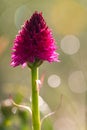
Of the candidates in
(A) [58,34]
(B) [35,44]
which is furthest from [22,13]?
(B) [35,44]

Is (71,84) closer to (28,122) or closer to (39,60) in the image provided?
(28,122)

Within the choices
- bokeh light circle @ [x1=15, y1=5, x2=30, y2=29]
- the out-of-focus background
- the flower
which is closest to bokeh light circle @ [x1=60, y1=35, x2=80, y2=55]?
the out-of-focus background

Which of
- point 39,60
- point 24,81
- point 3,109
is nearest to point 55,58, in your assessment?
point 39,60

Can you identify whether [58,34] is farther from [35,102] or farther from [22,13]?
[35,102]

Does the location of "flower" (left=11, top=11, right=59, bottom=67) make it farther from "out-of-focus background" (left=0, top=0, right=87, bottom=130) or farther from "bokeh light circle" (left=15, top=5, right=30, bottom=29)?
"bokeh light circle" (left=15, top=5, right=30, bottom=29)

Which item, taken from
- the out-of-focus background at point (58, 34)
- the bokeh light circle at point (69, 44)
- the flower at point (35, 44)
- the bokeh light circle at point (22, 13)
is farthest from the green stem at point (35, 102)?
the bokeh light circle at point (22, 13)

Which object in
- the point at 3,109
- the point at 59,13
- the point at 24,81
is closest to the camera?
the point at 3,109
